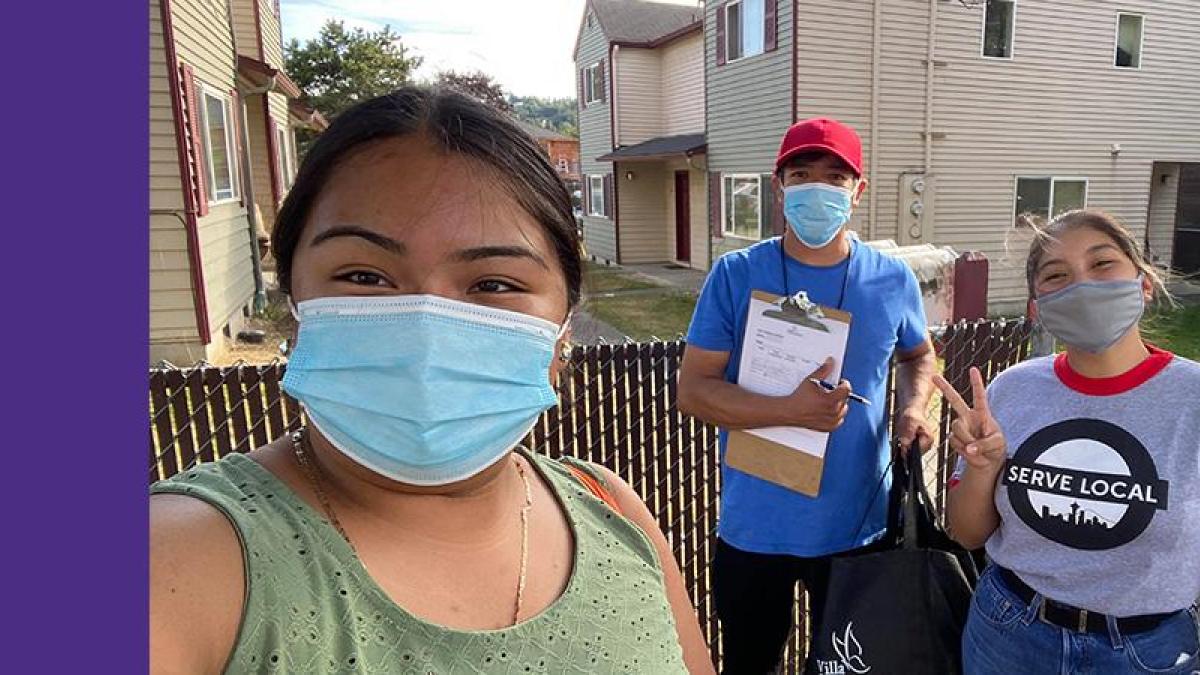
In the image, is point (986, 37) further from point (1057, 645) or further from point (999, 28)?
point (1057, 645)

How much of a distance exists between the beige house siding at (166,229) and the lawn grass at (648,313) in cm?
473

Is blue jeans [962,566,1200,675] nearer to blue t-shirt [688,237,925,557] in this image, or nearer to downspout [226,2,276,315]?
blue t-shirt [688,237,925,557]

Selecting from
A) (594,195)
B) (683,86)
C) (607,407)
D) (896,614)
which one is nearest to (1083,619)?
(896,614)

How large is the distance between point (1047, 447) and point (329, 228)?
74.2 inches

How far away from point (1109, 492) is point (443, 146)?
6.00ft

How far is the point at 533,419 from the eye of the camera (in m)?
1.30

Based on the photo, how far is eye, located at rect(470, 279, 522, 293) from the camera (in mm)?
1186

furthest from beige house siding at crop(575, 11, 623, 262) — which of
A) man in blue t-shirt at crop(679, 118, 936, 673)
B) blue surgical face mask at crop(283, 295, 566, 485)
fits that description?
blue surgical face mask at crop(283, 295, 566, 485)

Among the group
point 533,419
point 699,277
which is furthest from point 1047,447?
point 699,277

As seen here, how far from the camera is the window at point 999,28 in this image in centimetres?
1356

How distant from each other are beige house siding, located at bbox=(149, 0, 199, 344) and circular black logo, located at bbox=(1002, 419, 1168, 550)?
26.0 ft

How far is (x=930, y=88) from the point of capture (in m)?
13.5

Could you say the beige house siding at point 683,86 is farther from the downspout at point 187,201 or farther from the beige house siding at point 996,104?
the downspout at point 187,201

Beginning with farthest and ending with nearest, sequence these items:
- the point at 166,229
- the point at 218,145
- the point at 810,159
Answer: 1. the point at 218,145
2. the point at 166,229
3. the point at 810,159
